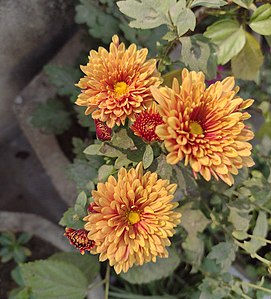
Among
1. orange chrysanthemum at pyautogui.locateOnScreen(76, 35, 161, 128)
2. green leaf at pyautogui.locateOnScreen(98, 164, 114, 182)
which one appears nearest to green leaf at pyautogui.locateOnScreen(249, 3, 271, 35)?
orange chrysanthemum at pyautogui.locateOnScreen(76, 35, 161, 128)

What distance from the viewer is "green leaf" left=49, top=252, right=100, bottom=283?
3.74ft

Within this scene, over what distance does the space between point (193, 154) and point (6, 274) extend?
0.85 m

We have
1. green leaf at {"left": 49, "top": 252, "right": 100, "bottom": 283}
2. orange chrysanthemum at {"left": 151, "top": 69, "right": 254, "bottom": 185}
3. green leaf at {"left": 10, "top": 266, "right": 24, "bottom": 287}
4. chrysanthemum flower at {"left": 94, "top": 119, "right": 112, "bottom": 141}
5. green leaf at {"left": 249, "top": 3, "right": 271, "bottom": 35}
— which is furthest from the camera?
green leaf at {"left": 10, "top": 266, "right": 24, "bottom": 287}

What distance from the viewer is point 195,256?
1.08 meters

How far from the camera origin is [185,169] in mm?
874

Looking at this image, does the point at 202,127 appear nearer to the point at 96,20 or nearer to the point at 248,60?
the point at 248,60

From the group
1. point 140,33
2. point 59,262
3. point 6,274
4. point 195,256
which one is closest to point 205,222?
point 195,256

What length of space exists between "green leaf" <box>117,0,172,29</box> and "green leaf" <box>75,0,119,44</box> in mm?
282

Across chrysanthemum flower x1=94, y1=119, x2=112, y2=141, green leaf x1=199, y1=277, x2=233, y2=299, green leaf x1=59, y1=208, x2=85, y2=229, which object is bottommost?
green leaf x1=199, y1=277, x2=233, y2=299

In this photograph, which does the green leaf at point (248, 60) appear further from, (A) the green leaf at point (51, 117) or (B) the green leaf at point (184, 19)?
(A) the green leaf at point (51, 117)

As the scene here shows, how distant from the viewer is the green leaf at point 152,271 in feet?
3.57

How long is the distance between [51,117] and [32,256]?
0.38 metres

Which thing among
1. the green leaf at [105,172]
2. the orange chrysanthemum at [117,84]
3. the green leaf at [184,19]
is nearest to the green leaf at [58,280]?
the green leaf at [105,172]

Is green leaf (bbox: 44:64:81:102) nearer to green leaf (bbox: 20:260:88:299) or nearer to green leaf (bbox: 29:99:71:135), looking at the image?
green leaf (bbox: 29:99:71:135)
